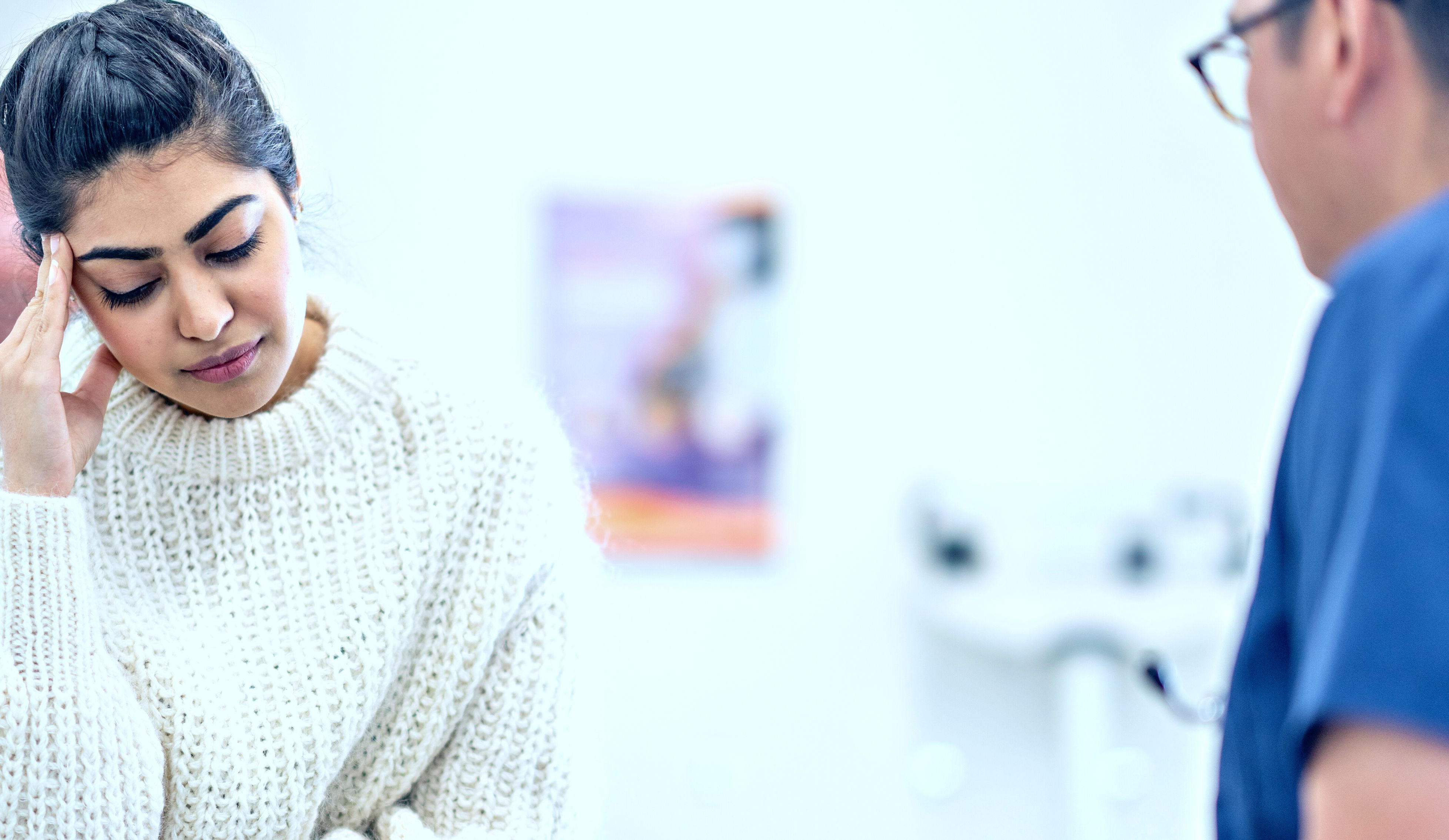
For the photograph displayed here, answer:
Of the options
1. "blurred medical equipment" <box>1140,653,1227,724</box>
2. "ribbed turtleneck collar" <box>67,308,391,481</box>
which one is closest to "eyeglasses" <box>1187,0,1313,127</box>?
"blurred medical equipment" <box>1140,653,1227,724</box>

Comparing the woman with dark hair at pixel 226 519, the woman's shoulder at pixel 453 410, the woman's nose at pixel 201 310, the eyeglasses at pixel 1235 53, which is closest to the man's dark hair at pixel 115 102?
the woman with dark hair at pixel 226 519

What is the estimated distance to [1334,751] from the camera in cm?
50

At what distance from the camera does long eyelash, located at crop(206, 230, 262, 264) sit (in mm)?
1073

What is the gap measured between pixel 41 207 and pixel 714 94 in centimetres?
Result: 163

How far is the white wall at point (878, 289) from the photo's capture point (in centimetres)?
248

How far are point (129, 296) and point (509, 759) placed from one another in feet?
1.92

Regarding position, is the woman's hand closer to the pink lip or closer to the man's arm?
the pink lip

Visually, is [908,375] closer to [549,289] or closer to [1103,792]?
[549,289]

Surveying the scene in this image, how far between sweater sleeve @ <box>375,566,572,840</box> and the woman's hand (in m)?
0.46

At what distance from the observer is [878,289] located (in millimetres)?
2557

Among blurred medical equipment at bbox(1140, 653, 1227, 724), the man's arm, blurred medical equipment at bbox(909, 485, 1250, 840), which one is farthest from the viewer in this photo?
blurred medical equipment at bbox(909, 485, 1250, 840)

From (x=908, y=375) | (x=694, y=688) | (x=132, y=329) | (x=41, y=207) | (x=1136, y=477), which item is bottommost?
(x=694, y=688)

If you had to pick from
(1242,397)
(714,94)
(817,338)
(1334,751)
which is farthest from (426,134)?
(1334,751)

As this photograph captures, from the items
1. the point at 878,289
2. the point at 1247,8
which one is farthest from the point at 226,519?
the point at 878,289
